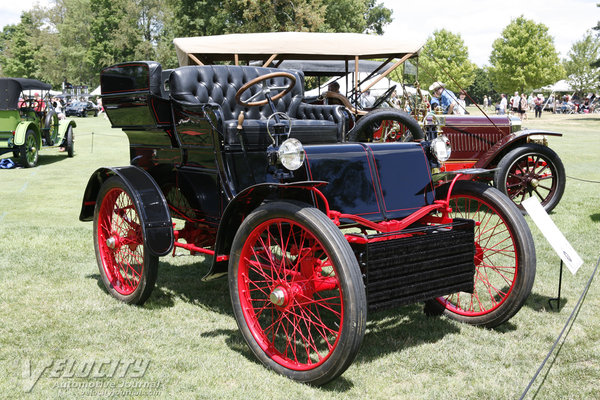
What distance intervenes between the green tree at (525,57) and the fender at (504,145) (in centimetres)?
4560

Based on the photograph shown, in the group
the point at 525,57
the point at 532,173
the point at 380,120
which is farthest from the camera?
the point at 525,57

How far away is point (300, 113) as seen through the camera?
4805 millimetres

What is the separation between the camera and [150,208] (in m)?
3.98

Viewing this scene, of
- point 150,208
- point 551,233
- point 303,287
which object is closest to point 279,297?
point 303,287

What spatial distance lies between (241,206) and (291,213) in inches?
22.8

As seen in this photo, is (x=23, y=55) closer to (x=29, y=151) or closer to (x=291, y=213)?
(x=29, y=151)

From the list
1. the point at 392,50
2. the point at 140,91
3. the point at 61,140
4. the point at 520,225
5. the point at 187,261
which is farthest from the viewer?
the point at 61,140

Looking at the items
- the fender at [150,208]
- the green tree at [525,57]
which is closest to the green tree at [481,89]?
the green tree at [525,57]

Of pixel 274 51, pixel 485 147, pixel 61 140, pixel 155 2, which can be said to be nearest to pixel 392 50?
pixel 274 51

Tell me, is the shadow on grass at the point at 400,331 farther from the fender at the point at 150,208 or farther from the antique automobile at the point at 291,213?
the fender at the point at 150,208

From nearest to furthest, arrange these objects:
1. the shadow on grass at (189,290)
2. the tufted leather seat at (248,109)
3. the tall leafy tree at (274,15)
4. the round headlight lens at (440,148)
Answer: the round headlight lens at (440,148) → the tufted leather seat at (248,109) → the shadow on grass at (189,290) → the tall leafy tree at (274,15)

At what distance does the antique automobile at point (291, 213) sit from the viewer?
298cm

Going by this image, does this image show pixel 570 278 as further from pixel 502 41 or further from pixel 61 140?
pixel 502 41

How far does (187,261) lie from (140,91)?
1.91 meters
